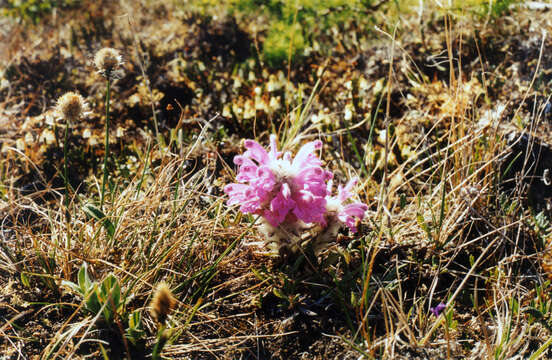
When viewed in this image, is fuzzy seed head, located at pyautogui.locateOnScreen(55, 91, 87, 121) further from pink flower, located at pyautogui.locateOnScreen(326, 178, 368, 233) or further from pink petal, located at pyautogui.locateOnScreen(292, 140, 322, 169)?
pink flower, located at pyautogui.locateOnScreen(326, 178, 368, 233)

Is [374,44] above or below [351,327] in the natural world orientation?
above

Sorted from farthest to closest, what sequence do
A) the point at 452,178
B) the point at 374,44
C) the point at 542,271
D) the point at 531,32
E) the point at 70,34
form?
the point at 70,34 < the point at 374,44 < the point at 531,32 < the point at 452,178 < the point at 542,271

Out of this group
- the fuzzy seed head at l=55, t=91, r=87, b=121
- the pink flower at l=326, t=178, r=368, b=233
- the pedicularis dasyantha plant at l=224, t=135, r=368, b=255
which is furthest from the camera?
the fuzzy seed head at l=55, t=91, r=87, b=121

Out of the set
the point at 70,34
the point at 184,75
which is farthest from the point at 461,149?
the point at 70,34

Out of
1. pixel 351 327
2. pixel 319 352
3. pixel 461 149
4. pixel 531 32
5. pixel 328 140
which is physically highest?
pixel 531 32

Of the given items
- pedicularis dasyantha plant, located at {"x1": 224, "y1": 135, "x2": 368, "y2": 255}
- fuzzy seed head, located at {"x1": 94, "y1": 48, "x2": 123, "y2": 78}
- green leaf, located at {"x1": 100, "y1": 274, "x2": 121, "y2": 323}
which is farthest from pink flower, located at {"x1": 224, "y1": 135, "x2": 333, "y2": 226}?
fuzzy seed head, located at {"x1": 94, "y1": 48, "x2": 123, "y2": 78}

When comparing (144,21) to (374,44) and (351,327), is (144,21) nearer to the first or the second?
(374,44)
